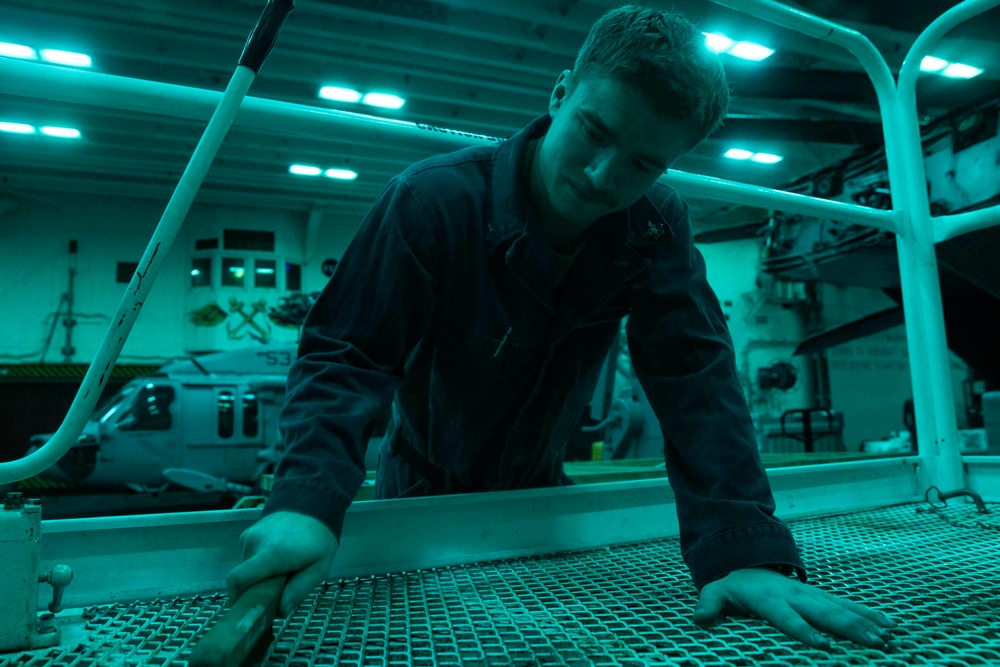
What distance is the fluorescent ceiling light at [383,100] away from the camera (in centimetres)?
671

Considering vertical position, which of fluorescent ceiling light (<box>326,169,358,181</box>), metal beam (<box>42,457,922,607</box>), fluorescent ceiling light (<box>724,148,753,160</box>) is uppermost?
fluorescent ceiling light (<box>326,169,358,181</box>)

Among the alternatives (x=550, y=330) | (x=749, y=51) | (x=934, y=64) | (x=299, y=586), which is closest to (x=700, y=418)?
Result: (x=550, y=330)

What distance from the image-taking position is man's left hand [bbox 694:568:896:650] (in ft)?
1.89

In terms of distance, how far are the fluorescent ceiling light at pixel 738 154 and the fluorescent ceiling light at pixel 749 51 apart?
1828 mm

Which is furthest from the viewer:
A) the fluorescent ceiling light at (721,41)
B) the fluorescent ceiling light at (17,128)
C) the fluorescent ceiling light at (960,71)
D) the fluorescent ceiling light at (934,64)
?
the fluorescent ceiling light at (17,128)

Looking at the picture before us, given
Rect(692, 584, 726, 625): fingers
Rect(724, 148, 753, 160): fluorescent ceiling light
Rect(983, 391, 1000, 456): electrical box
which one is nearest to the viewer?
Rect(692, 584, 726, 625): fingers

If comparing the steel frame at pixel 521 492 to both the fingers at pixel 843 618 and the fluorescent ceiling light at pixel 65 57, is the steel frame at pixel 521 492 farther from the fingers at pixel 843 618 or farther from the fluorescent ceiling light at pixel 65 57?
the fluorescent ceiling light at pixel 65 57

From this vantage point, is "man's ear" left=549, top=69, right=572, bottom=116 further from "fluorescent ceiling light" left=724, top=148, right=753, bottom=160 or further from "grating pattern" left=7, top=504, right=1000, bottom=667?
"fluorescent ceiling light" left=724, top=148, right=753, bottom=160

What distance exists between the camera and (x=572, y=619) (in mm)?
654

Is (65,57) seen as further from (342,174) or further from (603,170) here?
(603,170)

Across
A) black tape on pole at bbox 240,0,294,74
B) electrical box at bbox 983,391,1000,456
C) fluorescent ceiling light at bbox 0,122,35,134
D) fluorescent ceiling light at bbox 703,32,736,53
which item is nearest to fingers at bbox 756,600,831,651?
black tape on pole at bbox 240,0,294,74

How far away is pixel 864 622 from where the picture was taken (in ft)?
1.90

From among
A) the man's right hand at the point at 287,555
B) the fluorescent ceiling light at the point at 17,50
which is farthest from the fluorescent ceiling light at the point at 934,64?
the fluorescent ceiling light at the point at 17,50

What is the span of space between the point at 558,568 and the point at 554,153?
1.76ft
